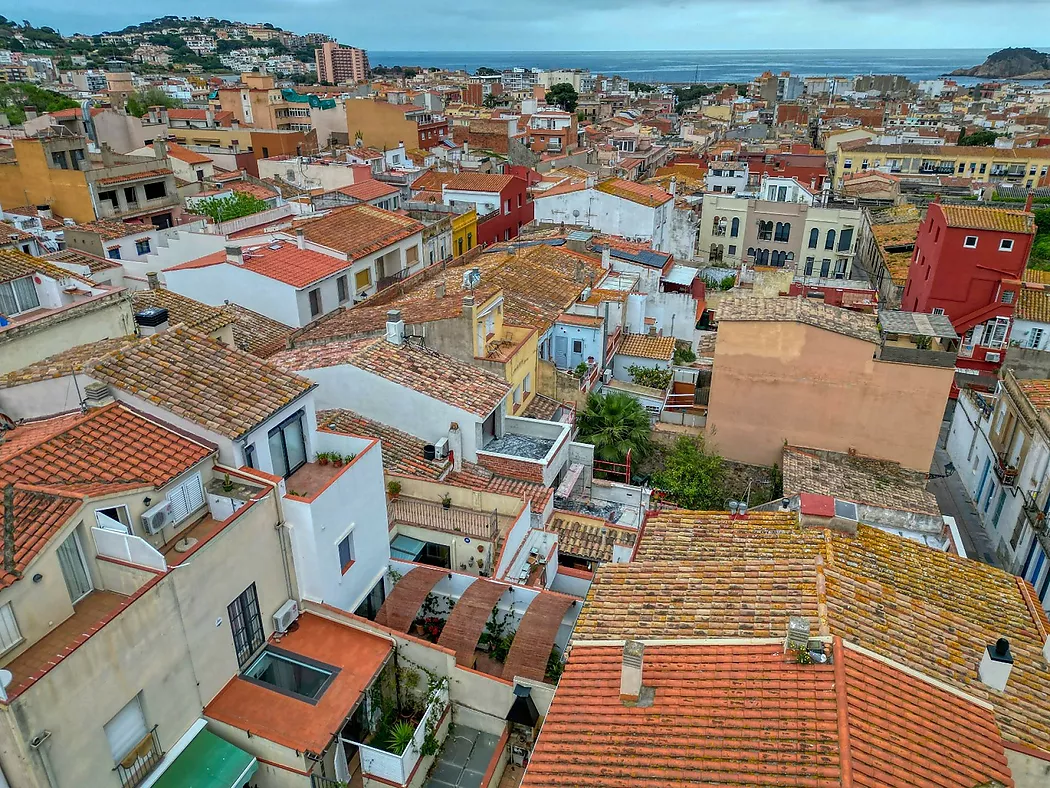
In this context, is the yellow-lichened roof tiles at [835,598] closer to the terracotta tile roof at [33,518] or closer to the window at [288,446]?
the window at [288,446]

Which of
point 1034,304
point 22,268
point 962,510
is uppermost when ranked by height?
point 22,268

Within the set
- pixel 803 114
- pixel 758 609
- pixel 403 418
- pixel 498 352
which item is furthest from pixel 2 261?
pixel 803 114

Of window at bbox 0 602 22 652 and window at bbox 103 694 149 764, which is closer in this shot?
window at bbox 0 602 22 652

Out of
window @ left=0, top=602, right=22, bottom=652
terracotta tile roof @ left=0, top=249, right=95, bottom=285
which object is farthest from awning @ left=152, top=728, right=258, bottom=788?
terracotta tile roof @ left=0, top=249, right=95, bottom=285

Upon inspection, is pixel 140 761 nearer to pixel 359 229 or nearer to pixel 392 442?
pixel 392 442

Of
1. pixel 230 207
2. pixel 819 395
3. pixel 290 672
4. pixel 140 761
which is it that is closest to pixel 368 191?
pixel 230 207

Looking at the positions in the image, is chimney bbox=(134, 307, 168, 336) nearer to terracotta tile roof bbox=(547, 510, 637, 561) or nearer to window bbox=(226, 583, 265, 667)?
window bbox=(226, 583, 265, 667)
